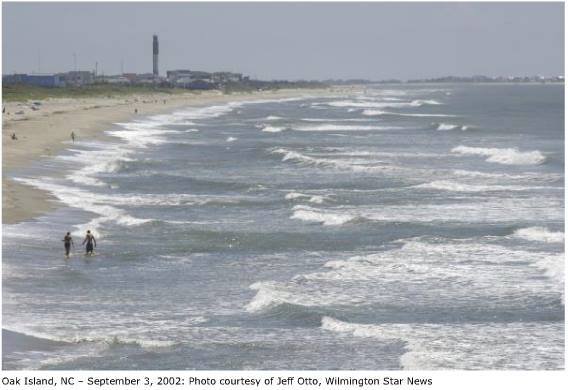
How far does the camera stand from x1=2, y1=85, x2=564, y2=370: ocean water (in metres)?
23.6

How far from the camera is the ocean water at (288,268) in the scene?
2356 cm

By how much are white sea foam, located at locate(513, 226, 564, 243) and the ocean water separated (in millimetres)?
124

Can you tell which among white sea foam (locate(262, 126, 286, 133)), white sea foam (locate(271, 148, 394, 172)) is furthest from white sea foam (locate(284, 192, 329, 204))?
white sea foam (locate(262, 126, 286, 133))

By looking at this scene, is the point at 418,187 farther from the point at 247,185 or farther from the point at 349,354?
the point at 349,354

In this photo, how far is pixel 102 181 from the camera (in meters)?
50.8

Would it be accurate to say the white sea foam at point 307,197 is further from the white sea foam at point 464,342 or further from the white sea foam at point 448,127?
the white sea foam at point 448,127

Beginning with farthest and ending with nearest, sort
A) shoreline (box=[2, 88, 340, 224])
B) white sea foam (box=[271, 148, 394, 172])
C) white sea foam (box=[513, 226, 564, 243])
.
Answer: white sea foam (box=[271, 148, 394, 172]) < shoreline (box=[2, 88, 340, 224]) < white sea foam (box=[513, 226, 564, 243])

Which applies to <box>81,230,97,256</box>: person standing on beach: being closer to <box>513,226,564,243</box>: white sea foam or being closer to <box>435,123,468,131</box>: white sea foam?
<box>513,226,564,243</box>: white sea foam

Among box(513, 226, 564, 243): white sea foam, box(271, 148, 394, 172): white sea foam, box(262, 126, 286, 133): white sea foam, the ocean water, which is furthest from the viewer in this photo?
box(262, 126, 286, 133): white sea foam

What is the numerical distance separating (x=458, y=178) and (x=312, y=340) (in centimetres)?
3197

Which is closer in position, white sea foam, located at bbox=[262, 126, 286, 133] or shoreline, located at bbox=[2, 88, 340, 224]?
shoreline, located at bbox=[2, 88, 340, 224]

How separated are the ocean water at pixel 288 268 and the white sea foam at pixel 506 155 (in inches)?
124

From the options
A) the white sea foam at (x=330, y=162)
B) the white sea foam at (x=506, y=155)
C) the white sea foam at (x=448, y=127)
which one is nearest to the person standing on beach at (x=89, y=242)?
the white sea foam at (x=330, y=162)

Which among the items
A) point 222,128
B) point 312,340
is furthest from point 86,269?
point 222,128
